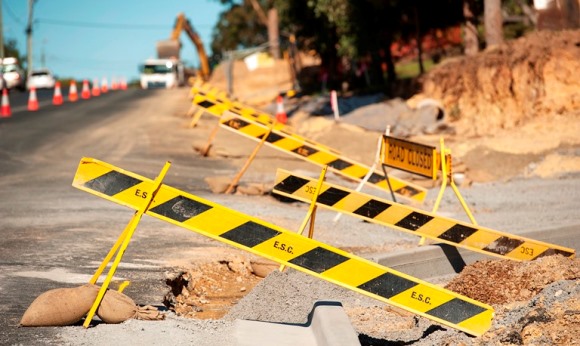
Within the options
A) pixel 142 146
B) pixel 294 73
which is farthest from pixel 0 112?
pixel 294 73

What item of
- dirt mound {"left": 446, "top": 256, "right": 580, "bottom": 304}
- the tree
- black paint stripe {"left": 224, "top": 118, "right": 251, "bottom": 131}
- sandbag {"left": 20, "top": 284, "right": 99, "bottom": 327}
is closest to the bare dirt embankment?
dirt mound {"left": 446, "top": 256, "right": 580, "bottom": 304}

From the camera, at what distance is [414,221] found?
934 cm

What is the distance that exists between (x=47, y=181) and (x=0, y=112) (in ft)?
60.6

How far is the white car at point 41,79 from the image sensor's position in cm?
7050

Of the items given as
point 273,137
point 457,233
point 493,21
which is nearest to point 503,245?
point 457,233

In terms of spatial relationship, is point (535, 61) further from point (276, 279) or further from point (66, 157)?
point (276, 279)

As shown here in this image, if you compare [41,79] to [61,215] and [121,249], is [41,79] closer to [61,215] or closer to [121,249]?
[61,215]

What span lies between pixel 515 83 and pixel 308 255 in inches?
734

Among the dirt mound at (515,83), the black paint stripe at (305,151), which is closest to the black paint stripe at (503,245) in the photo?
the black paint stripe at (305,151)

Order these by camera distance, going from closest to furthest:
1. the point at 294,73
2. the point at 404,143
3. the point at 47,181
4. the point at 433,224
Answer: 1. the point at 433,224
2. the point at 404,143
3. the point at 47,181
4. the point at 294,73

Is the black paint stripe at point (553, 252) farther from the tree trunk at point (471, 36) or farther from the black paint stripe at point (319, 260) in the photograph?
the tree trunk at point (471, 36)

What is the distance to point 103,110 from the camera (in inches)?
1451

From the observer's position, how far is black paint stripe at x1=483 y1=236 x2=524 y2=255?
958 cm

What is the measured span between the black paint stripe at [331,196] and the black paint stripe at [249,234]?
1593 mm
